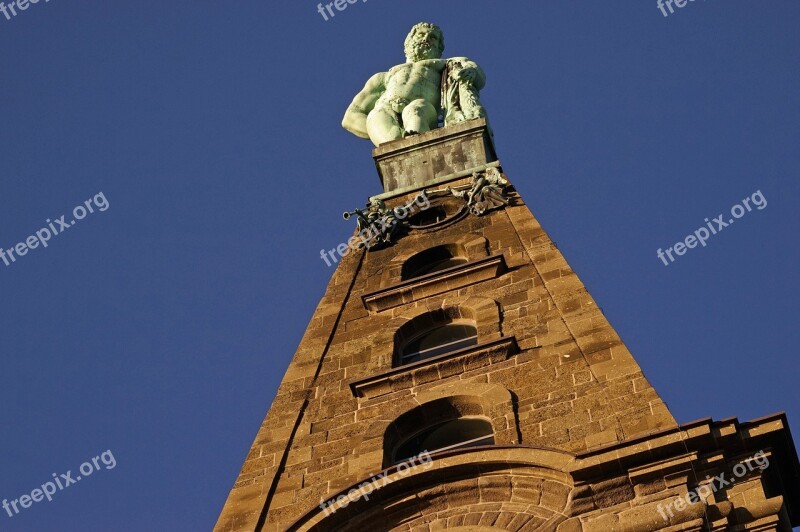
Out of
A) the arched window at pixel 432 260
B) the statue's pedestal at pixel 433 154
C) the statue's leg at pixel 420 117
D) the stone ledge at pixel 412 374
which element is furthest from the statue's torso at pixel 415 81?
the stone ledge at pixel 412 374

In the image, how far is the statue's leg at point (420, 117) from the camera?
4584 cm

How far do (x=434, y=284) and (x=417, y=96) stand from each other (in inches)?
534

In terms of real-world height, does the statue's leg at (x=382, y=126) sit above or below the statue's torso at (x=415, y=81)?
below

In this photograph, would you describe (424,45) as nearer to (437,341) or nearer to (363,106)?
(363,106)

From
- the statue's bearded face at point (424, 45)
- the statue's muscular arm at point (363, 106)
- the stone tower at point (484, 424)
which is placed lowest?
the stone tower at point (484, 424)

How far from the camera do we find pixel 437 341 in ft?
110

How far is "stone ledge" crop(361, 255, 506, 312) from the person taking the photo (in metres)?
34.5

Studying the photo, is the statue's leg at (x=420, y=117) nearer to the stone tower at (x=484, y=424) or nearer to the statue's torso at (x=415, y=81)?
the statue's torso at (x=415, y=81)

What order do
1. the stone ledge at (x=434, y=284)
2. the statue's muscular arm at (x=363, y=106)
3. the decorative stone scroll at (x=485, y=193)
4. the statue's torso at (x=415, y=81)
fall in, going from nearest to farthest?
the stone ledge at (x=434, y=284)
the decorative stone scroll at (x=485, y=193)
the statue's torso at (x=415, y=81)
the statue's muscular arm at (x=363, y=106)

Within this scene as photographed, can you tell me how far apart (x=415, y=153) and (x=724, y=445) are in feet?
66.7

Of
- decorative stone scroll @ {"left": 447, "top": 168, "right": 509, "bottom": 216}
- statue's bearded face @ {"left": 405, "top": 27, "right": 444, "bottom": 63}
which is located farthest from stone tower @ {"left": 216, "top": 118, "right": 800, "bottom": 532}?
statue's bearded face @ {"left": 405, "top": 27, "right": 444, "bottom": 63}

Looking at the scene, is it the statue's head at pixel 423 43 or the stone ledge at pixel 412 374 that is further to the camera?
the statue's head at pixel 423 43

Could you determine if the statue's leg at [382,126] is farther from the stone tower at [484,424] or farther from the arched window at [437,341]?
the arched window at [437,341]

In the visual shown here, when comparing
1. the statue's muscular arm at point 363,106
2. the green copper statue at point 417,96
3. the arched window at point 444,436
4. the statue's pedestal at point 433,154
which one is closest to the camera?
the arched window at point 444,436
